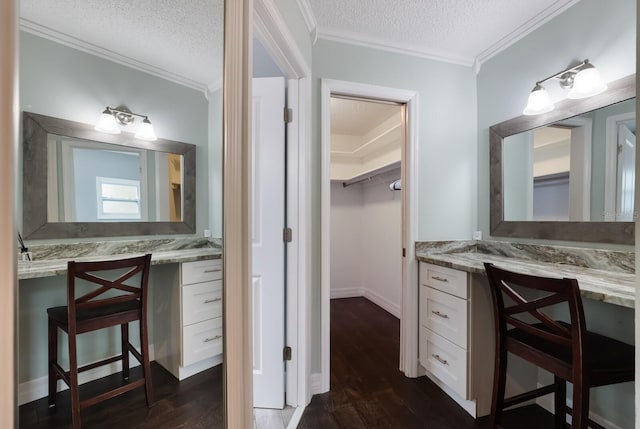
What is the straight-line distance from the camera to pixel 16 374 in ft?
1.28

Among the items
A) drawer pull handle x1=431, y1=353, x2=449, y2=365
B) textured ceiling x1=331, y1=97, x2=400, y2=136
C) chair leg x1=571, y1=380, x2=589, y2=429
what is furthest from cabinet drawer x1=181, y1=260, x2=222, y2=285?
textured ceiling x1=331, y1=97, x2=400, y2=136

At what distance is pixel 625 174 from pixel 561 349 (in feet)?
3.17

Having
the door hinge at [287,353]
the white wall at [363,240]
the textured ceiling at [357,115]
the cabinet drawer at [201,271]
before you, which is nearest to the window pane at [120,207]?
the cabinet drawer at [201,271]

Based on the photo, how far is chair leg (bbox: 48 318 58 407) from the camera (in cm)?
42

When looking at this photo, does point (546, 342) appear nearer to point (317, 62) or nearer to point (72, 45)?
point (72, 45)

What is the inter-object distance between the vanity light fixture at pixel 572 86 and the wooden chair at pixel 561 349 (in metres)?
1.15

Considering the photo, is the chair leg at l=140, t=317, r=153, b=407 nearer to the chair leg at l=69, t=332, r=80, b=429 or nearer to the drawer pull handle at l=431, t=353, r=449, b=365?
the chair leg at l=69, t=332, r=80, b=429

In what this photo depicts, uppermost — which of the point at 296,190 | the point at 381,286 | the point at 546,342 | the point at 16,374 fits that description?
the point at 296,190

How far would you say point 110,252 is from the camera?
50cm

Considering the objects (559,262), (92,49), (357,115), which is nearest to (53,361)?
(92,49)

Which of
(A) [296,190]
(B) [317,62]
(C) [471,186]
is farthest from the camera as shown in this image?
(C) [471,186]

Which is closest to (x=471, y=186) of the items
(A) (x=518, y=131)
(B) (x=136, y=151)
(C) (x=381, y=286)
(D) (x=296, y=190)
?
(A) (x=518, y=131)

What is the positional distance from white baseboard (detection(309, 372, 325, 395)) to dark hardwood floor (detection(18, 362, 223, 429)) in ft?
3.56

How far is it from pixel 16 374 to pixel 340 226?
138 inches
